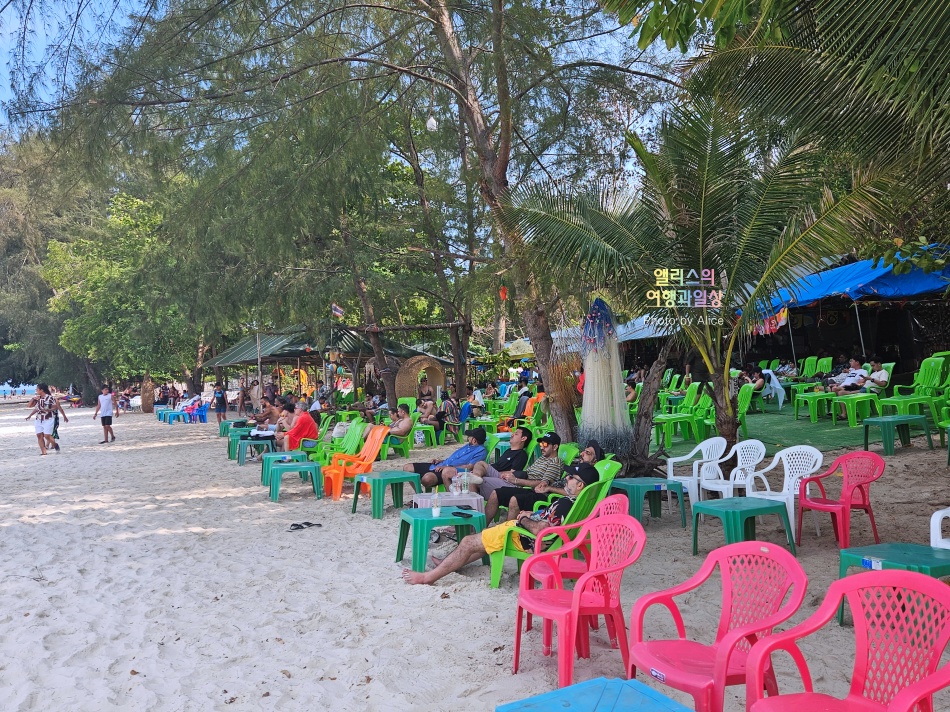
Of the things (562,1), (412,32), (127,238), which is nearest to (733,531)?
(562,1)

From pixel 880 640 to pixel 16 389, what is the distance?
70.0 m

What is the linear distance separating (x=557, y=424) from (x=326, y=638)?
5635 millimetres

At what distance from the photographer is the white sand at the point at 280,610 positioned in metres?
3.71

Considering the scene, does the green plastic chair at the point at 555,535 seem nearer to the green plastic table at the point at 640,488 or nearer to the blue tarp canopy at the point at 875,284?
the green plastic table at the point at 640,488

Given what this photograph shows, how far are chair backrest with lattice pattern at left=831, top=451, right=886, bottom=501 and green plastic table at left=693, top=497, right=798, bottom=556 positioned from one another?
0.46 m

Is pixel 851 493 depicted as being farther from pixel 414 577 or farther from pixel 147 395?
pixel 147 395

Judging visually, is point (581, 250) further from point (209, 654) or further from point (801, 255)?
point (209, 654)

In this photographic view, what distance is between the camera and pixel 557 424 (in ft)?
31.7

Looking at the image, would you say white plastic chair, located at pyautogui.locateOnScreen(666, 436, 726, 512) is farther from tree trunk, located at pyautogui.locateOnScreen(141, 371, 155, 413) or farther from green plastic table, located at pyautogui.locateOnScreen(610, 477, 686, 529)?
tree trunk, located at pyautogui.locateOnScreen(141, 371, 155, 413)

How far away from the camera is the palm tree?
732 centimetres

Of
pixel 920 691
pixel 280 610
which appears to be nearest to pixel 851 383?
pixel 280 610

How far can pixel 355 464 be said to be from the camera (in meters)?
9.42

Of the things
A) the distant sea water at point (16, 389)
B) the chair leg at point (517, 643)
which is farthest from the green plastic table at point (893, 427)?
the distant sea water at point (16, 389)

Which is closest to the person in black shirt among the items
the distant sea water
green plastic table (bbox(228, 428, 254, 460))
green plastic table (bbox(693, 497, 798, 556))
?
green plastic table (bbox(693, 497, 798, 556))
